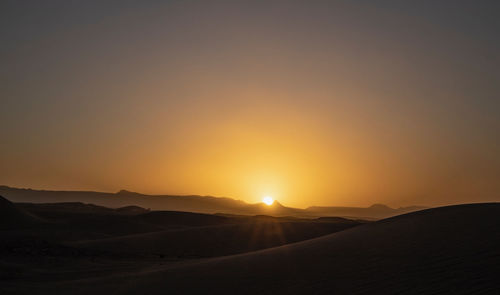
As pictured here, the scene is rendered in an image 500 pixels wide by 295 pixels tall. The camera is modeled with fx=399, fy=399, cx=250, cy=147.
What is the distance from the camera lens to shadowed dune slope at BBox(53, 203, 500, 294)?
7082 mm

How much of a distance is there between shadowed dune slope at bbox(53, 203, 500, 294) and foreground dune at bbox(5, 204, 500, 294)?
0.02 m

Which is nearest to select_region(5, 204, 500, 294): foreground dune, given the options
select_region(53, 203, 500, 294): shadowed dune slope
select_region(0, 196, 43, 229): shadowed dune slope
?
select_region(53, 203, 500, 294): shadowed dune slope

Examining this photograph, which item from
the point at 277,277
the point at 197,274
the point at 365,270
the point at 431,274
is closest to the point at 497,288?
the point at 431,274

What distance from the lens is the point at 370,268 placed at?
8.45 metres

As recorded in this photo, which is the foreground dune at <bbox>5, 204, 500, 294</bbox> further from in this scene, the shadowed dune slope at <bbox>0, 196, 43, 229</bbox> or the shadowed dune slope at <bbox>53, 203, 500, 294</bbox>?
the shadowed dune slope at <bbox>0, 196, 43, 229</bbox>

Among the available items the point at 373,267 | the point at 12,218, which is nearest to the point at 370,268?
the point at 373,267

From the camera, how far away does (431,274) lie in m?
7.28

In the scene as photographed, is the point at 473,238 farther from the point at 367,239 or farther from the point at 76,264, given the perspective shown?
the point at 76,264

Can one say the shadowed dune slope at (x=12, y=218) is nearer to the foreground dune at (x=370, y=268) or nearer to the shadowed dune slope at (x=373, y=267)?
the foreground dune at (x=370, y=268)

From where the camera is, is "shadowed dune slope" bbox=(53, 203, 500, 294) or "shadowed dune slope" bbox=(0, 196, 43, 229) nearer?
"shadowed dune slope" bbox=(53, 203, 500, 294)

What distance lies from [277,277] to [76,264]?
9683 mm

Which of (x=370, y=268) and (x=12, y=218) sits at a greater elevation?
(x=12, y=218)

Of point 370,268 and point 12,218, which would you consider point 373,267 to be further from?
point 12,218

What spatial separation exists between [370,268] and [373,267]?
0.08m
